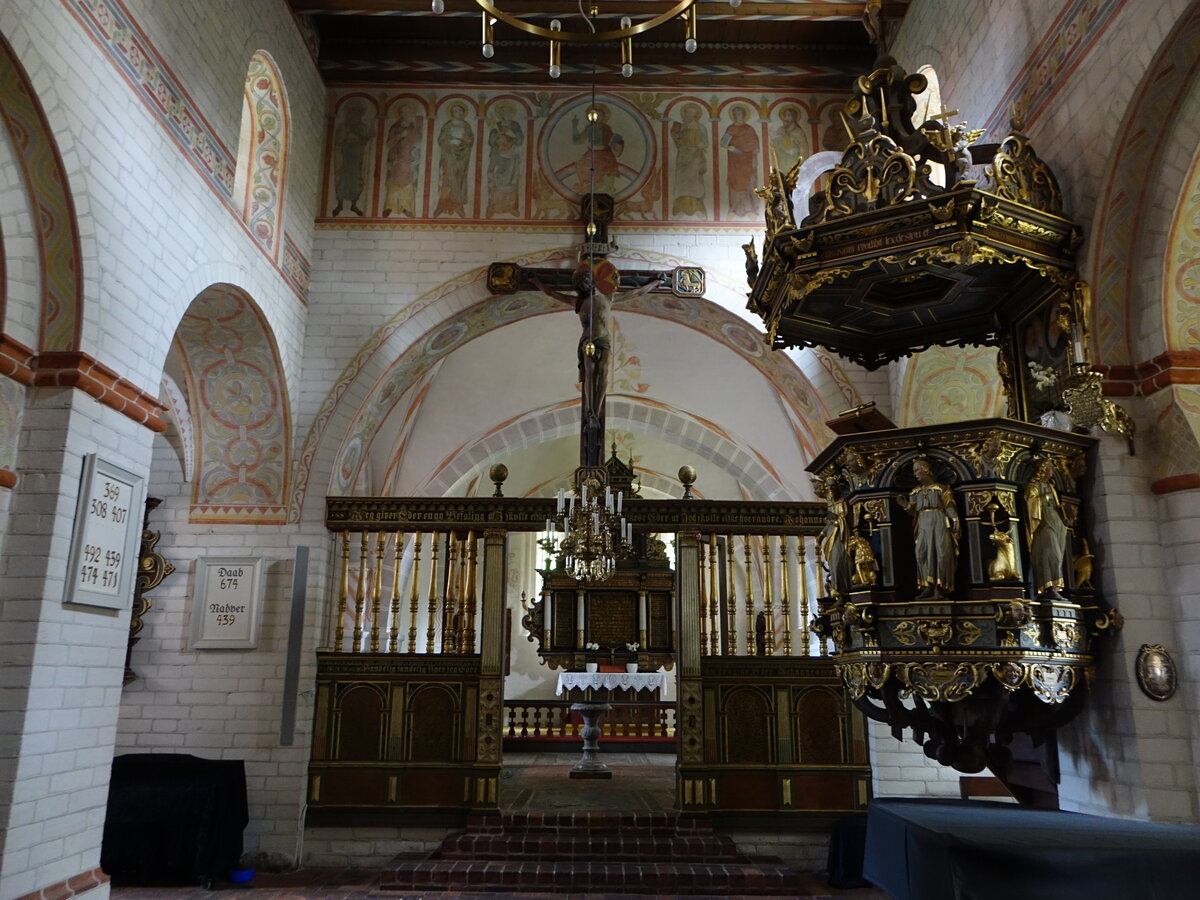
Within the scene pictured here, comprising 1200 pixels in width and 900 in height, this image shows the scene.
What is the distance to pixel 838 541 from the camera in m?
5.44

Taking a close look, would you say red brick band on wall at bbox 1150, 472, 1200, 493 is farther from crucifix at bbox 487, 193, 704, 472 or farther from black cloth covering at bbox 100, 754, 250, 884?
black cloth covering at bbox 100, 754, 250, 884

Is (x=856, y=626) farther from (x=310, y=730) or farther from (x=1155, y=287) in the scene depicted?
(x=310, y=730)

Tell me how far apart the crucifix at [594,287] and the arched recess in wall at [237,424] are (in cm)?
234

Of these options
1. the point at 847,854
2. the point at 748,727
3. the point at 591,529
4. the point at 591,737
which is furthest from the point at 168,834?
the point at 591,737

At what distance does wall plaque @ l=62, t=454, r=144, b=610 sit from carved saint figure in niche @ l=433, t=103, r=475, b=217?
16.5 ft

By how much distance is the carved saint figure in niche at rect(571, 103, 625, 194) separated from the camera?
1028 cm

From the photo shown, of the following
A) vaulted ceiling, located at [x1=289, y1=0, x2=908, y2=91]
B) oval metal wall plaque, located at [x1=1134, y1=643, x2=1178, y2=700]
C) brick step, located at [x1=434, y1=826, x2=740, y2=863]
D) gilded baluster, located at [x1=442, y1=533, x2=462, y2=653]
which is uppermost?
vaulted ceiling, located at [x1=289, y1=0, x2=908, y2=91]

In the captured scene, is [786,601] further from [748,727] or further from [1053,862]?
[1053,862]

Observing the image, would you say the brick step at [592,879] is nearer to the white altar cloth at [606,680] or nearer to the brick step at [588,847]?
the brick step at [588,847]

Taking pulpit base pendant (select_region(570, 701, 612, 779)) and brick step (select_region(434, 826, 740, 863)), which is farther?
pulpit base pendant (select_region(570, 701, 612, 779))

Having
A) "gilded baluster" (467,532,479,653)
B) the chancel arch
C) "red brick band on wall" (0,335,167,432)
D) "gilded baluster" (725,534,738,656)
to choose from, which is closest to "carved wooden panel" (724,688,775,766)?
"gilded baluster" (725,534,738,656)

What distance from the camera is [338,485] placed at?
380 inches

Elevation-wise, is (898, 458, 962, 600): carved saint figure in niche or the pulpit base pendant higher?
(898, 458, 962, 600): carved saint figure in niche

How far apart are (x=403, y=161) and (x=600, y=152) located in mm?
2046
